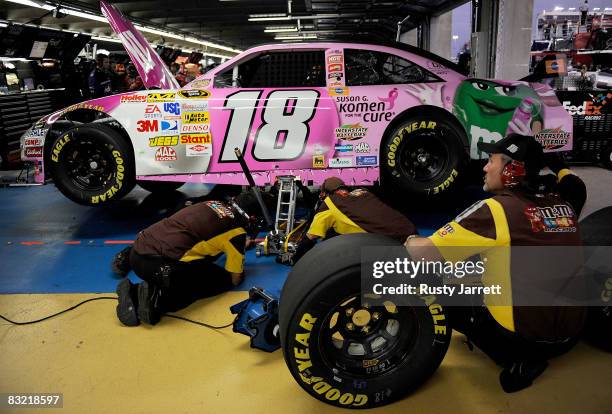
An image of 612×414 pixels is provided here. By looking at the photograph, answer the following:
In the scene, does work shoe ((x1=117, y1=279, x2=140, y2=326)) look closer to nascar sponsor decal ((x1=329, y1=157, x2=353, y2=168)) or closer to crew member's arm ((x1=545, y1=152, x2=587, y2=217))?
nascar sponsor decal ((x1=329, y1=157, x2=353, y2=168))

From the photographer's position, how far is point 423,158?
5.08 meters

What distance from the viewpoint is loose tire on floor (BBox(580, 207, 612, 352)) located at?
2.65 m

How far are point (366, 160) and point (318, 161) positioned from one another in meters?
0.52

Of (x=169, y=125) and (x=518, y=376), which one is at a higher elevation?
(x=169, y=125)

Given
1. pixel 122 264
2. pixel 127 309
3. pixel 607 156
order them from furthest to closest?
pixel 607 156
pixel 122 264
pixel 127 309

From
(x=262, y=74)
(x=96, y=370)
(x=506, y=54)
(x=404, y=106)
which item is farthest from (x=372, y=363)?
(x=506, y=54)

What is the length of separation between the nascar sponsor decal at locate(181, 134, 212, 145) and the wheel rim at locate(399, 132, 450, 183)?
208 cm

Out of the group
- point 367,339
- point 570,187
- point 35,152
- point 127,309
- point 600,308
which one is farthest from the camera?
point 35,152

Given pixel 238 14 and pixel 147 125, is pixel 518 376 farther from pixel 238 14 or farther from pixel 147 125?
pixel 238 14

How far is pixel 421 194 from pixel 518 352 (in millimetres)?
2764

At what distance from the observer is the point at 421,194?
4.96 m

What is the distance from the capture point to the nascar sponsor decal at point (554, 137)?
4.97m

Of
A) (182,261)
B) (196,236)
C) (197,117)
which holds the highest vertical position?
(197,117)

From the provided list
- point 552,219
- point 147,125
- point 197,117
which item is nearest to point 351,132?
point 197,117
